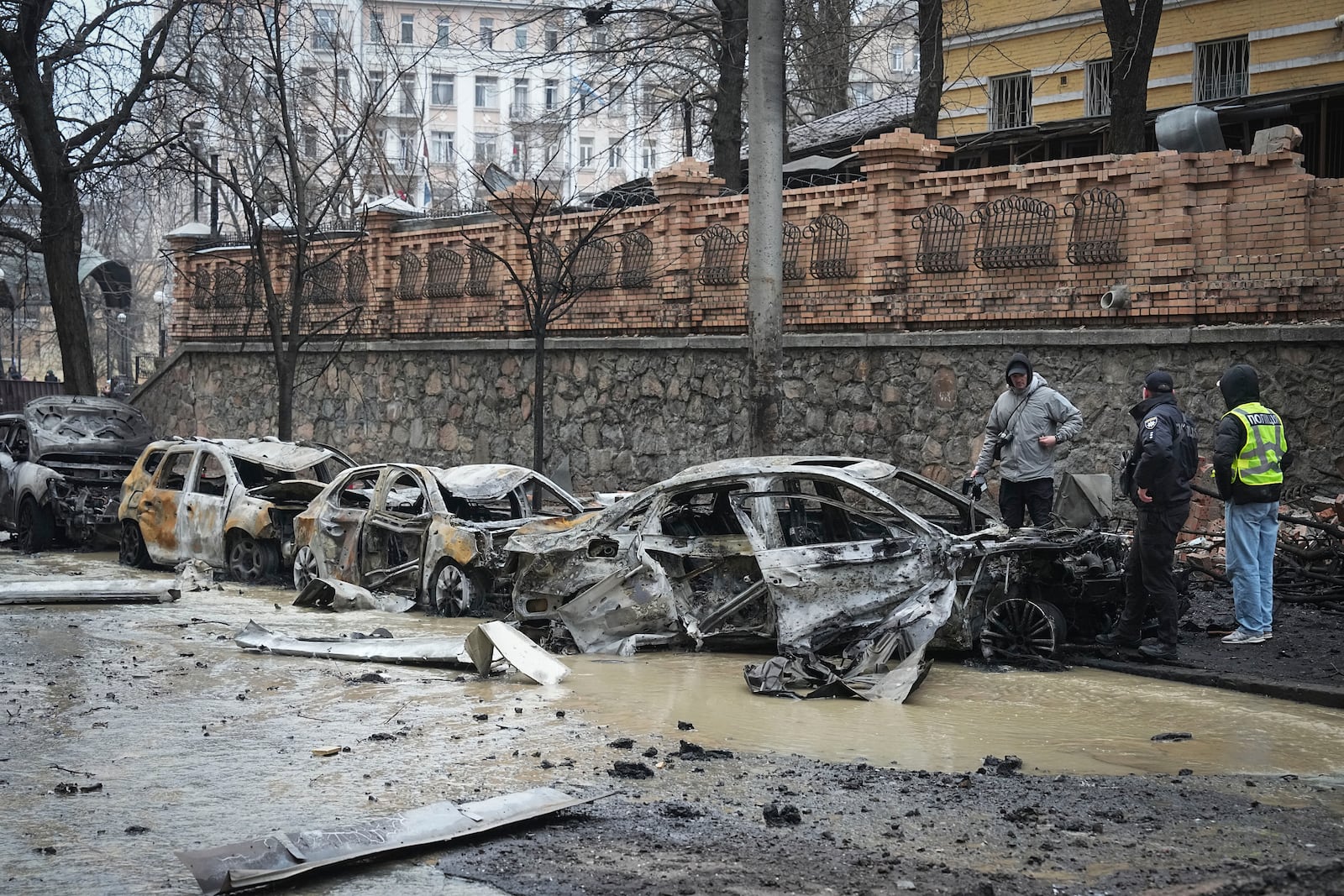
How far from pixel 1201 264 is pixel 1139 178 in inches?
43.0

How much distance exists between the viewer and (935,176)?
16531 mm

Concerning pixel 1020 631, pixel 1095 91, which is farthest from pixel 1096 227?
pixel 1095 91

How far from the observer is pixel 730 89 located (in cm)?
2314

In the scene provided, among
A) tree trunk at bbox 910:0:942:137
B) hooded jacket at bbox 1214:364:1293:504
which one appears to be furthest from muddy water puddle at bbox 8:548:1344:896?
tree trunk at bbox 910:0:942:137

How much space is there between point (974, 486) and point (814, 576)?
7.71 feet

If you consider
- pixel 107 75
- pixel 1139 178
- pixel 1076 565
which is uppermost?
pixel 107 75

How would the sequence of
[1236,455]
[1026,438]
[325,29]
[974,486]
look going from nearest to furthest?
[1236,455] < [974,486] < [1026,438] < [325,29]

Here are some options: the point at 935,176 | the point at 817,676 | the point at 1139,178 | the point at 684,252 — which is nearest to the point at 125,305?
the point at 684,252

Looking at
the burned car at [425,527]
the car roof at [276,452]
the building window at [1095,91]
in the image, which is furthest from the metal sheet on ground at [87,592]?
the building window at [1095,91]

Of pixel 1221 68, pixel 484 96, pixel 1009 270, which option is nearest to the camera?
pixel 1009 270

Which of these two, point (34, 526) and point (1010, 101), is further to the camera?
point (1010, 101)

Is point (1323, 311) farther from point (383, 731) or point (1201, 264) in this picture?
point (383, 731)

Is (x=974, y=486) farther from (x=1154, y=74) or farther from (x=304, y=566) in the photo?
(x=1154, y=74)

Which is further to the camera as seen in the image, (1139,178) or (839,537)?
(1139,178)
